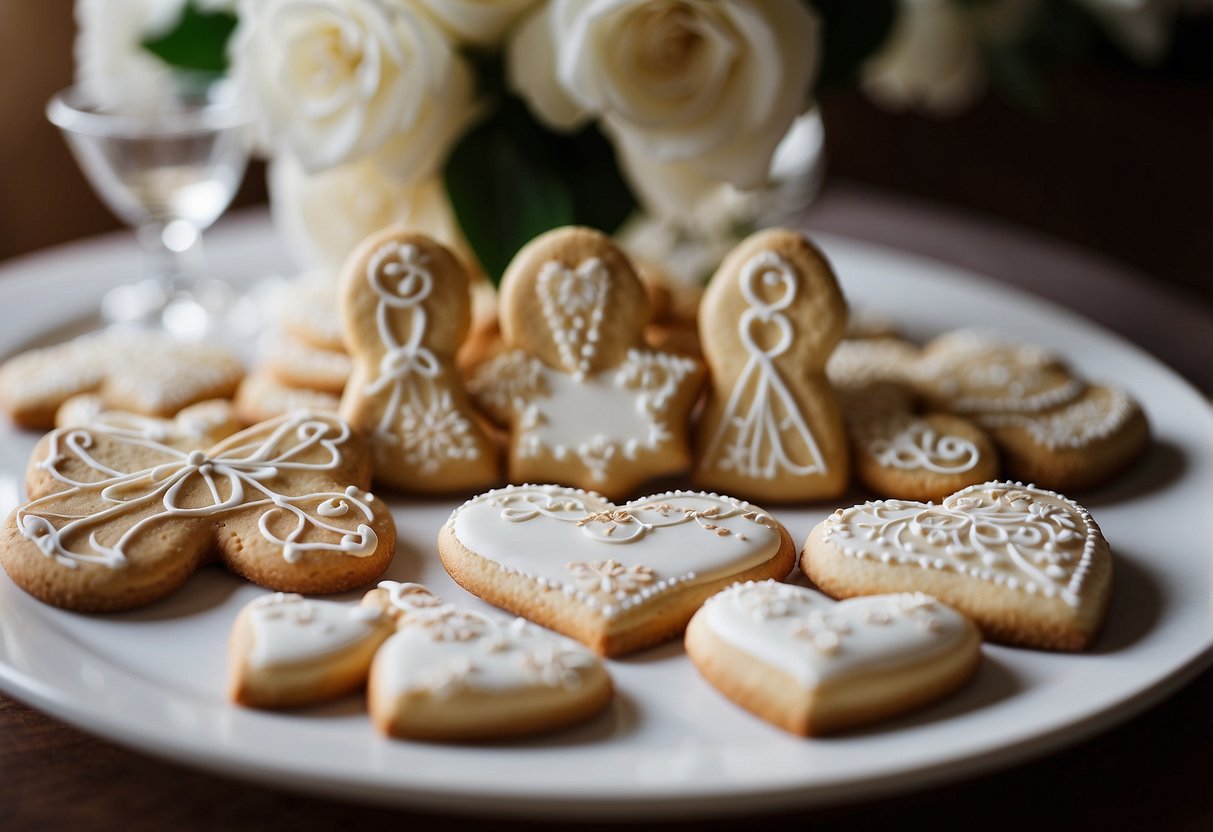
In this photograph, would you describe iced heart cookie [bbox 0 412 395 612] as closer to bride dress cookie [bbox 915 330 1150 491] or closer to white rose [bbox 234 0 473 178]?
white rose [bbox 234 0 473 178]

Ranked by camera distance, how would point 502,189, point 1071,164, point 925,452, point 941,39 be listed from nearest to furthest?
point 925,452, point 502,189, point 941,39, point 1071,164

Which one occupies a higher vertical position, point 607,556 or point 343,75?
point 343,75

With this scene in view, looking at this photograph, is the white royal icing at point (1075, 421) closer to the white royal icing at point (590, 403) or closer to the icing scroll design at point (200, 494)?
the white royal icing at point (590, 403)

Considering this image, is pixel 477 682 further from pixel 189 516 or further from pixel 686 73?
pixel 686 73

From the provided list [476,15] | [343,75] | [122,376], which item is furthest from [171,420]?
[476,15]

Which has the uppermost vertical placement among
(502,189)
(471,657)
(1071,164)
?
(502,189)

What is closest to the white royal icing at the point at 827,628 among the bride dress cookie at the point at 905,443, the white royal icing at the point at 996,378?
the bride dress cookie at the point at 905,443

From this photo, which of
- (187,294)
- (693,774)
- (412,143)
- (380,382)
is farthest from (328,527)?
(187,294)
